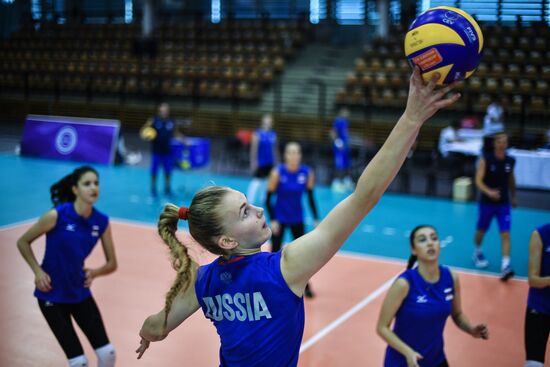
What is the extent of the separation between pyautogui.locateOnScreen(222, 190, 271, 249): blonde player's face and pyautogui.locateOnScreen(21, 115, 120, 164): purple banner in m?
15.1

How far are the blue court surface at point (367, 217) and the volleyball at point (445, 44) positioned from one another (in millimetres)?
6685

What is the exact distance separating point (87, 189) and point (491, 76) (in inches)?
612

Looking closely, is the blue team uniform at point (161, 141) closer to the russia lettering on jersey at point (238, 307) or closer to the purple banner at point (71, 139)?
the purple banner at point (71, 139)

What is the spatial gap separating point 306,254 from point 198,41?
76.9ft

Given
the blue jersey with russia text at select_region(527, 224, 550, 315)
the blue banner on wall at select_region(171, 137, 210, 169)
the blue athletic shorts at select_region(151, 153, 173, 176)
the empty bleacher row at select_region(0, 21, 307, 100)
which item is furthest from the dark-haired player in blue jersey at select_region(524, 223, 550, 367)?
the empty bleacher row at select_region(0, 21, 307, 100)

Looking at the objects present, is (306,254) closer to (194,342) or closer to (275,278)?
(275,278)

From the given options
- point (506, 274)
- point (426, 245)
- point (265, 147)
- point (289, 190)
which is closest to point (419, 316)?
point (426, 245)

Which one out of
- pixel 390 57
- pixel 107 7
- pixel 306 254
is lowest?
pixel 306 254

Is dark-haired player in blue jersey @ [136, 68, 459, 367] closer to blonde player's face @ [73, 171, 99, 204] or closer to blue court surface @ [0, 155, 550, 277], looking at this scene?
blonde player's face @ [73, 171, 99, 204]

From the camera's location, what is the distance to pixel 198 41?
24.6 m

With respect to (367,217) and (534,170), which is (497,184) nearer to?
(367,217)

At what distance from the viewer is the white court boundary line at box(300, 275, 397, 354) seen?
20.0ft

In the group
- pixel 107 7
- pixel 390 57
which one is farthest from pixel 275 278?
pixel 107 7

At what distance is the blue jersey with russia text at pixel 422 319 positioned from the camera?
388 centimetres
